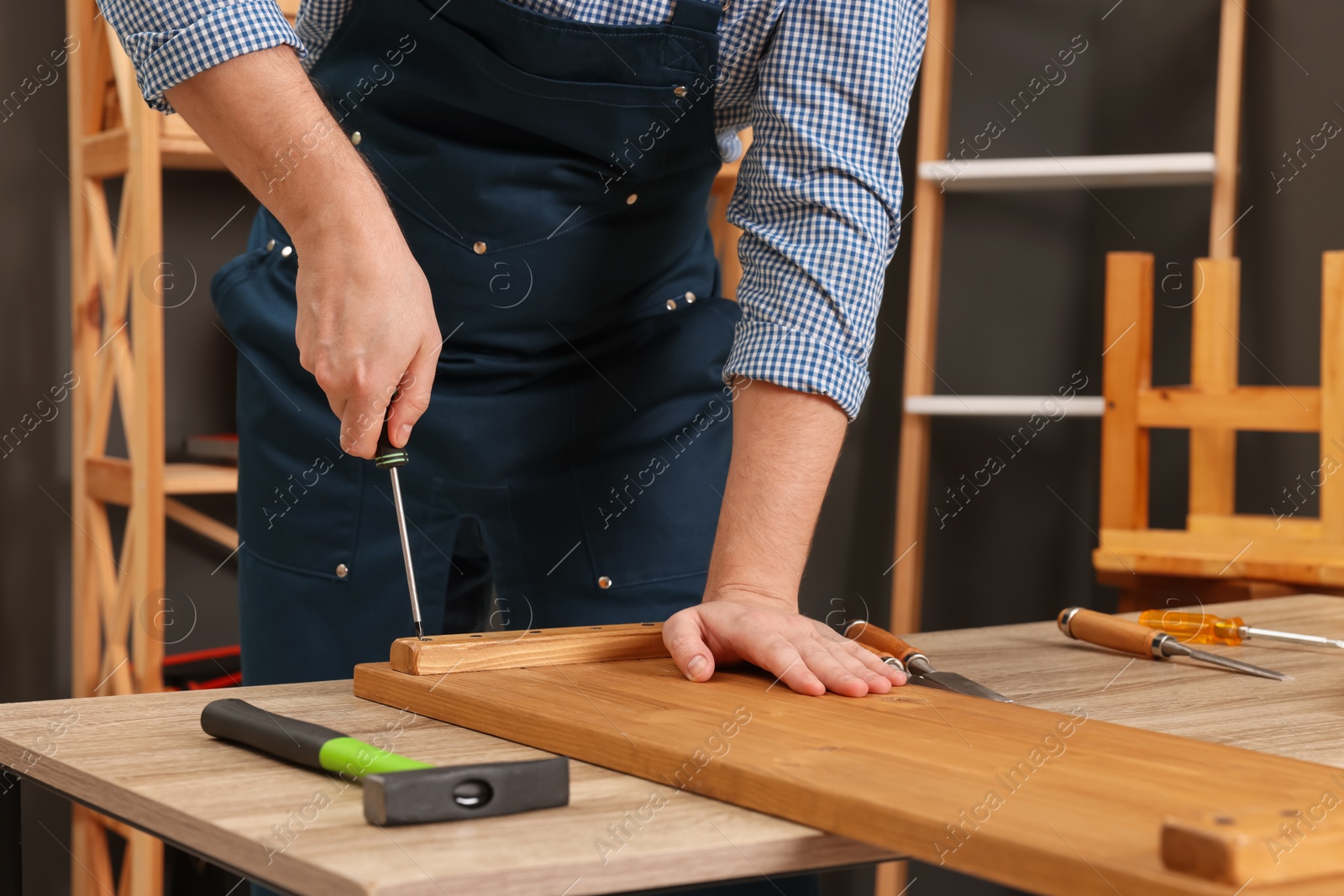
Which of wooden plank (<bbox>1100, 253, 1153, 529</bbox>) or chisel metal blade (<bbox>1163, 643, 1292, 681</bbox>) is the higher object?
wooden plank (<bbox>1100, 253, 1153, 529</bbox>)

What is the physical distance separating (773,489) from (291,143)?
41cm

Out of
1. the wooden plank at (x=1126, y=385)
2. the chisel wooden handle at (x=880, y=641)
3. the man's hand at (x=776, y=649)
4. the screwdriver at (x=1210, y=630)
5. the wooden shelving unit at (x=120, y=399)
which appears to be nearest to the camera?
the man's hand at (x=776, y=649)

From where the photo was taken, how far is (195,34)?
0.84m

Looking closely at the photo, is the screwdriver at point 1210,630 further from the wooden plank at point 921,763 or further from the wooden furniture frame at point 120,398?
the wooden furniture frame at point 120,398

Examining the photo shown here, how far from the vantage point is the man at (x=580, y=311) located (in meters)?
1.01

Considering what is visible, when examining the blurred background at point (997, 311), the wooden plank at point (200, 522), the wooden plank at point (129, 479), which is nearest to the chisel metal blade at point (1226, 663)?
the blurred background at point (997, 311)

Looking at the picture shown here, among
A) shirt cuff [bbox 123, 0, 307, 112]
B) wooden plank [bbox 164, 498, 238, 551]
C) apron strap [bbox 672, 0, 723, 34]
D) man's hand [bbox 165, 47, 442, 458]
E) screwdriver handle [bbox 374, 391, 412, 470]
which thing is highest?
apron strap [bbox 672, 0, 723, 34]

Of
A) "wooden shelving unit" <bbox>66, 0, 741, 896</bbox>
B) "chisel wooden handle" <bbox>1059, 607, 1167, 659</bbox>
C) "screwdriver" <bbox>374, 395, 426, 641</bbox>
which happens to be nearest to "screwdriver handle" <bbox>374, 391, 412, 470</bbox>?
"screwdriver" <bbox>374, 395, 426, 641</bbox>

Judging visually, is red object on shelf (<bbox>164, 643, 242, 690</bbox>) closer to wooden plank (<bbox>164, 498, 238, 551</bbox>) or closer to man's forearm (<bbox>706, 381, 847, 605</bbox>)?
wooden plank (<bbox>164, 498, 238, 551</bbox>)

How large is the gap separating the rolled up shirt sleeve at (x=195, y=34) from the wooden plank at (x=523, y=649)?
0.40 meters

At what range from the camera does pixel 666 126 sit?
1.10 meters

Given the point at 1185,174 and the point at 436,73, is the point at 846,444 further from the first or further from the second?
the point at 436,73

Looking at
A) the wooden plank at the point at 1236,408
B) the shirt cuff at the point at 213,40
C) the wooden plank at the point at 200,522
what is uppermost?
the shirt cuff at the point at 213,40

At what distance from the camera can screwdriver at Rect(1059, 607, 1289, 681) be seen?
3.06 ft
